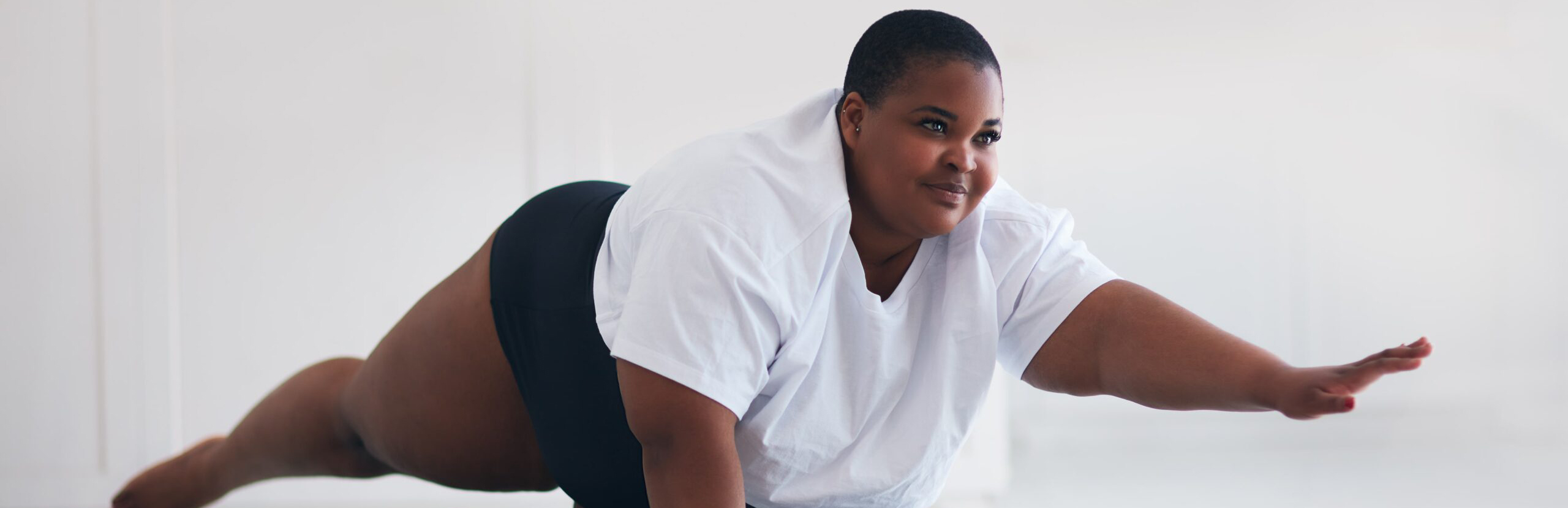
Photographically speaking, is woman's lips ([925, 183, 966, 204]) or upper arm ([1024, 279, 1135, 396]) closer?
woman's lips ([925, 183, 966, 204])

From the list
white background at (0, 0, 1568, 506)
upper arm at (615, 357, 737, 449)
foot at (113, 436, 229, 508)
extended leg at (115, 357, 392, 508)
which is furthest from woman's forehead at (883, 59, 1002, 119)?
white background at (0, 0, 1568, 506)

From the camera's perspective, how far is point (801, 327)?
1.07 m

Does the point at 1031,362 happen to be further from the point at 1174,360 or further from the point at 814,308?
the point at 814,308

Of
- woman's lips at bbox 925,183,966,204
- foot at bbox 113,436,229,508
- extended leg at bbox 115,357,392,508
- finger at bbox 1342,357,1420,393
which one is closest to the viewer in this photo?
finger at bbox 1342,357,1420,393

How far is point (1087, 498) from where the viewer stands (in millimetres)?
2379

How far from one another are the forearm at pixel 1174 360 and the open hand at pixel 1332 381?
24 millimetres

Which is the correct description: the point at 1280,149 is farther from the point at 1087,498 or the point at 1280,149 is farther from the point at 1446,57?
the point at 1087,498

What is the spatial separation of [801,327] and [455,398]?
567mm

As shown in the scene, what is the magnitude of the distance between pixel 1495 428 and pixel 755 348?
2763 millimetres

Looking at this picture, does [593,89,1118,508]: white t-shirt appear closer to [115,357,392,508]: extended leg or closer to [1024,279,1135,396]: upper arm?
[1024,279,1135,396]: upper arm

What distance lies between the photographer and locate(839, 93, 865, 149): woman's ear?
43.0 inches

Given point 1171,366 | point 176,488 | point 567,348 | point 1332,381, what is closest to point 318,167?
point 176,488

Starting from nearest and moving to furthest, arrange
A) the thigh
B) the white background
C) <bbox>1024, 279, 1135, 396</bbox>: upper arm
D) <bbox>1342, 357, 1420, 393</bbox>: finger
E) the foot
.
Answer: <bbox>1342, 357, 1420, 393</bbox>: finger < <bbox>1024, 279, 1135, 396</bbox>: upper arm < the thigh < the foot < the white background

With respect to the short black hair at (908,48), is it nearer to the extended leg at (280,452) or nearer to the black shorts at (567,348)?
the black shorts at (567,348)
